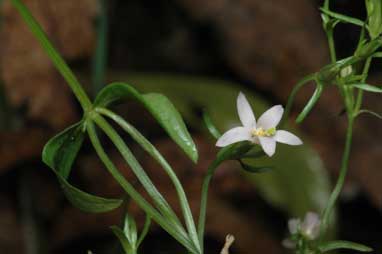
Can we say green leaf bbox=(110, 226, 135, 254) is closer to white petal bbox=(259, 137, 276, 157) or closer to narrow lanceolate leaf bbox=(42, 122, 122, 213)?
narrow lanceolate leaf bbox=(42, 122, 122, 213)

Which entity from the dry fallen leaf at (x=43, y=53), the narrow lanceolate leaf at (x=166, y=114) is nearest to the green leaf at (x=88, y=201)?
the narrow lanceolate leaf at (x=166, y=114)

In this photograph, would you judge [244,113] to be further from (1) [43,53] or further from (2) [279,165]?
(1) [43,53]

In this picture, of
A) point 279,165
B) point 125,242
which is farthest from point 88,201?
point 279,165

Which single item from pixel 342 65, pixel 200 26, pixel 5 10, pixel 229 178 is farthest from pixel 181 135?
pixel 200 26

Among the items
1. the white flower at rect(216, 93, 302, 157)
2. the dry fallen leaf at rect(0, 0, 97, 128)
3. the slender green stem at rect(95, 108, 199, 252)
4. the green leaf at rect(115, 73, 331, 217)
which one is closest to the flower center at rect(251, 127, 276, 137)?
the white flower at rect(216, 93, 302, 157)

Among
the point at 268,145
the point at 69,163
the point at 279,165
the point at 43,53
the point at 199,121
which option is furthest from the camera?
the point at 43,53

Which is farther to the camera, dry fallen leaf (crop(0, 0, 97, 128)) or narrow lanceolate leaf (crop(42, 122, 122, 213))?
dry fallen leaf (crop(0, 0, 97, 128))

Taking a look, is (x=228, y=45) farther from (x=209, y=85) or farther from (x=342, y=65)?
(x=342, y=65)
